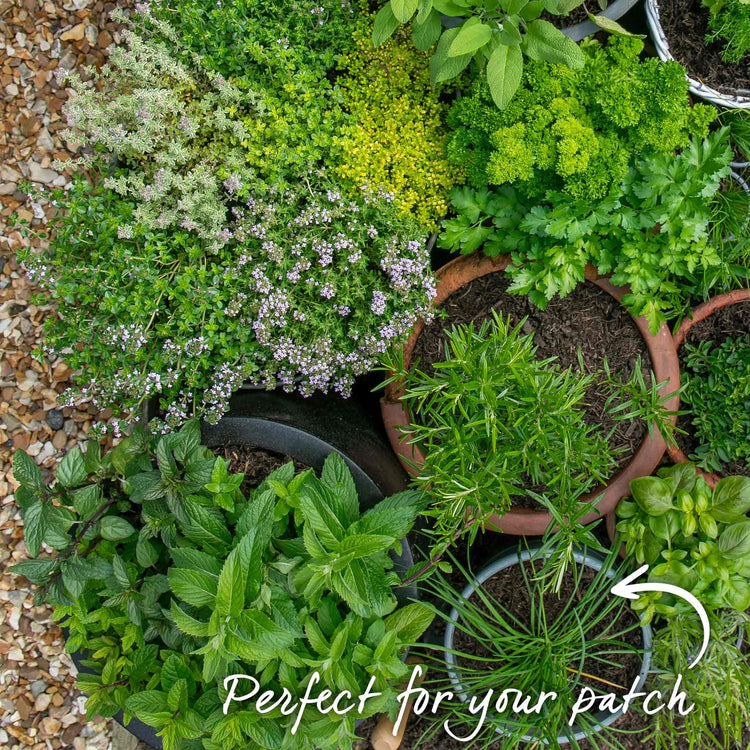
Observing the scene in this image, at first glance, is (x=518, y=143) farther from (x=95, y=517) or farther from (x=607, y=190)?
(x=95, y=517)

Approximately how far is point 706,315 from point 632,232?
0.43 m

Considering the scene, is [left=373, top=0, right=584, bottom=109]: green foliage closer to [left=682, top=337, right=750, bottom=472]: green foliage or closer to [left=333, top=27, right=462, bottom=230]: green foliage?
[left=333, top=27, right=462, bottom=230]: green foliage

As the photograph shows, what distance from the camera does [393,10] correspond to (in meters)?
1.54

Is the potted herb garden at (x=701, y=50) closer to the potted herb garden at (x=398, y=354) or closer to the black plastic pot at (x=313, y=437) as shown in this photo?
the potted herb garden at (x=398, y=354)

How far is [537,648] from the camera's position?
187cm

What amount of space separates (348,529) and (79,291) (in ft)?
3.11

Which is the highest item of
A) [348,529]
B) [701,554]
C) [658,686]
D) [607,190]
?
[607,190]

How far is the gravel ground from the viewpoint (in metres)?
2.35

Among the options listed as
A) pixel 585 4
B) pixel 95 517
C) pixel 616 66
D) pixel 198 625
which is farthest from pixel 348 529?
pixel 585 4

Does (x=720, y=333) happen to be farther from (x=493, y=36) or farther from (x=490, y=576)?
(x=493, y=36)

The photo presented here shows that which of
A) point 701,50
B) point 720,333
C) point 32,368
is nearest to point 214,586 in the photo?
point 32,368

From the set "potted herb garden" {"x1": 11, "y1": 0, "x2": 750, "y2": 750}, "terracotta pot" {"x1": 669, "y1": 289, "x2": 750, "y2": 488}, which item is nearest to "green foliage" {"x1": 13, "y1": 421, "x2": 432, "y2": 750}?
"potted herb garden" {"x1": 11, "y1": 0, "x2": 750, "y2": 750}

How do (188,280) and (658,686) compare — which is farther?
(658,686)

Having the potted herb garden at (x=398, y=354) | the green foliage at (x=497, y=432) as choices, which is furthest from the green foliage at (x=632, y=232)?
the green foliage at (x=497, y=432)
